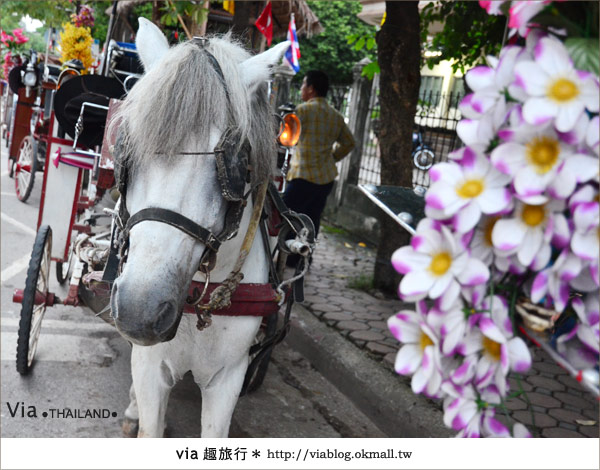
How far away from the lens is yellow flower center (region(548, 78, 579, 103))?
1.10 meters

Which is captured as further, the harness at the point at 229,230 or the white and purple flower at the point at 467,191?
the harness at the point at 229,230

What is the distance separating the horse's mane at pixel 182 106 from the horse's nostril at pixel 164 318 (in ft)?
1.46

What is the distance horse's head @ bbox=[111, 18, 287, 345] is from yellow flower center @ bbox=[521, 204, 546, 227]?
97 cm

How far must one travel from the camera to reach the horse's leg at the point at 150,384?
2334 millimetres

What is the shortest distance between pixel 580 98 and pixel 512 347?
0.48m

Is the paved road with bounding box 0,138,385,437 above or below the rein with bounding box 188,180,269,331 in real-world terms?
below

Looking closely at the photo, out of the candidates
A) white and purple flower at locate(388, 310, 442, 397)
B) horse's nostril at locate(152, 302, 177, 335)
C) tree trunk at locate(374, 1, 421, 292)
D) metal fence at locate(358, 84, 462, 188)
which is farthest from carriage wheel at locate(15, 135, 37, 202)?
white and purple flower at locate(388, 310, 442, 397)

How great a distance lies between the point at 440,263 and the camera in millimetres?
1227

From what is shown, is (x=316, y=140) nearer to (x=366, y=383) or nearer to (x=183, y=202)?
(x=366, y=383)

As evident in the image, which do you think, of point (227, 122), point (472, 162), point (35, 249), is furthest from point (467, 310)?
point (35, 249)

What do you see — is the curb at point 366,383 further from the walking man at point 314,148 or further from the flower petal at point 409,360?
the flower petal at point 409,360

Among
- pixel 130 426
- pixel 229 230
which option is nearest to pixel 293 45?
pixel 130 426

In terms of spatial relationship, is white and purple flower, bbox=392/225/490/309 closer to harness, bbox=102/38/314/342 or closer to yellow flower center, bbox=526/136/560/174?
yellow flower center, bbox=526/136/560/174

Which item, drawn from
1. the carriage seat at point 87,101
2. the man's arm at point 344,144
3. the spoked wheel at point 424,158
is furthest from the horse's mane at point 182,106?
the spoked wheel at point 424,158
